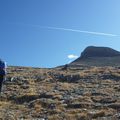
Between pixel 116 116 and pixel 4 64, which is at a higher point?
pixel 4 64

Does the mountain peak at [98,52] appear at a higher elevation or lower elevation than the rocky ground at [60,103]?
higher

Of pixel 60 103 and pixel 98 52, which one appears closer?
pixel 60 103

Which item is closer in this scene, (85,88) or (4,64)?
(4,64)

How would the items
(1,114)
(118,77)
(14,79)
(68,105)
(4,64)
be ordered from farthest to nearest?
(118,77) < (14,79) < (68,105) < (1,114) < (4,64)

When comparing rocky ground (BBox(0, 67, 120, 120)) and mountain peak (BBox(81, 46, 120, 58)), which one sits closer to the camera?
rocky ground (BBox(0, 67, 120, 120))

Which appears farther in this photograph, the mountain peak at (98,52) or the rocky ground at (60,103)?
the mountain peak at (98,52)

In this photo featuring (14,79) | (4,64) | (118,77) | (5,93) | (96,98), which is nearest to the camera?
(4,64)

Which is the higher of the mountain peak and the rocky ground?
the mountain peak

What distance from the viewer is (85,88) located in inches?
1475

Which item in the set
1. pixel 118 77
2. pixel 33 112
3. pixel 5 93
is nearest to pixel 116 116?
pixel 33 112

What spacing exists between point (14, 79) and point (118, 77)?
42.0 ft

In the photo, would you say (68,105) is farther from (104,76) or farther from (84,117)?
(104,76)

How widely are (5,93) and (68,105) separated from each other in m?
7.91

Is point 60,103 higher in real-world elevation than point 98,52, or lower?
lower
